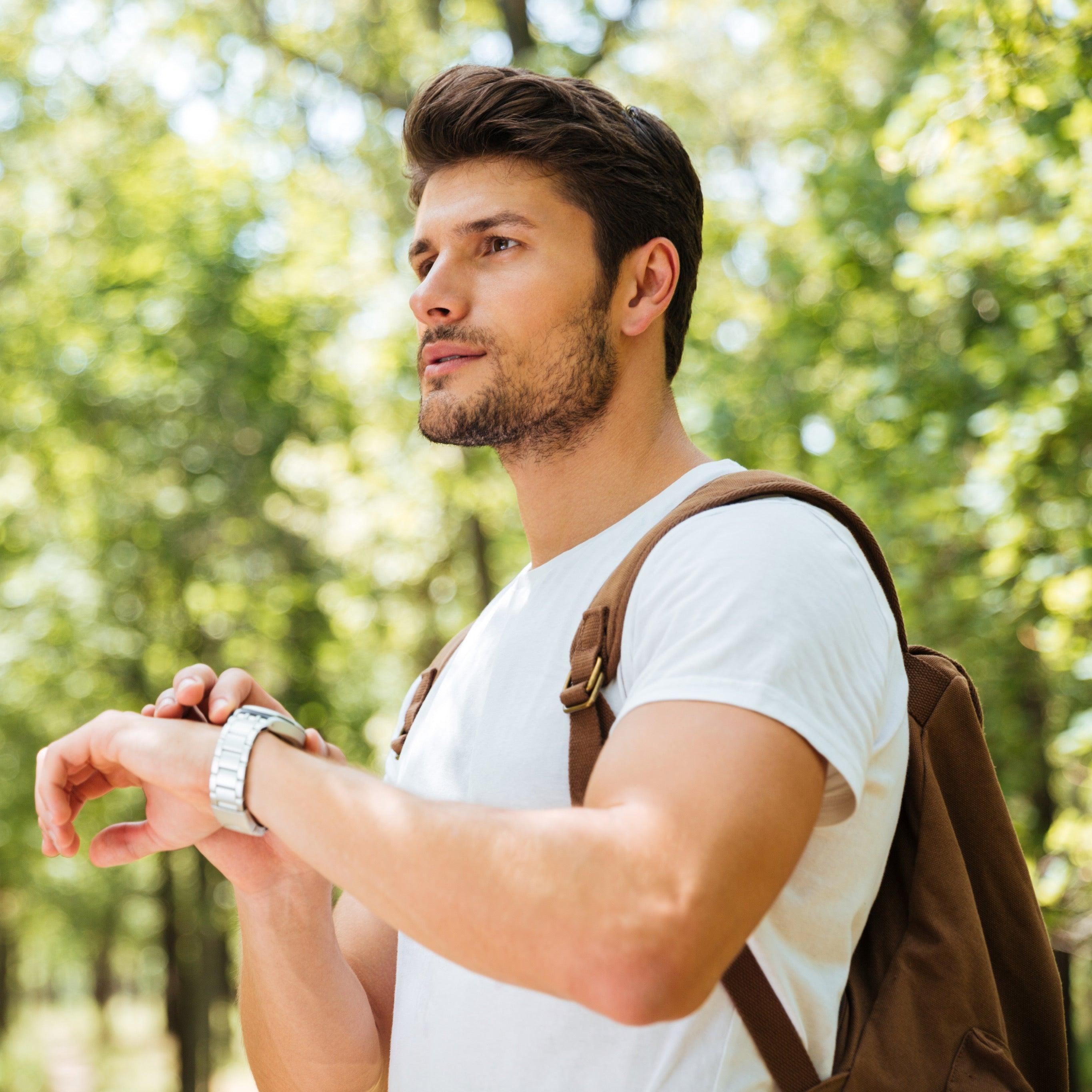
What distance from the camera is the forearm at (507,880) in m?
1.20

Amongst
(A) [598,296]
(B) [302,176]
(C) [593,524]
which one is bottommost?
(C) [593,524]

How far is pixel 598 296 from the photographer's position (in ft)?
7.00

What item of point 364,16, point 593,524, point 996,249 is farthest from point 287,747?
point 364,16

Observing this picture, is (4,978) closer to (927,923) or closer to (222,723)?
(222,723)

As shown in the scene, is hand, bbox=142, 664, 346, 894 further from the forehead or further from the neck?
the forehead

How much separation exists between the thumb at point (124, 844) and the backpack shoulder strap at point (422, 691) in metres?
0.49

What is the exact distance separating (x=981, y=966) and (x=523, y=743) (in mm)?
725

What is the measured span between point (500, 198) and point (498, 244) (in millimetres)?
87

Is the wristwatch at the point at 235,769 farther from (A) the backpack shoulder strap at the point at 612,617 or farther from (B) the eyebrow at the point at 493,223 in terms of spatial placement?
(B) the eyebrow at the point at 493,223

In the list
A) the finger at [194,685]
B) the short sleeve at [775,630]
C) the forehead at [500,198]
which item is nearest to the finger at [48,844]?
the finger at [194,685]

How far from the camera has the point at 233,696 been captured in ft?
5.65

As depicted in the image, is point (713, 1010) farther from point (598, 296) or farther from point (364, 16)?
point (364, 16)

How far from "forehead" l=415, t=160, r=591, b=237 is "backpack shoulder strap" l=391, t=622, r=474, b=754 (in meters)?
0.77

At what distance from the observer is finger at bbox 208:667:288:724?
1.69m
